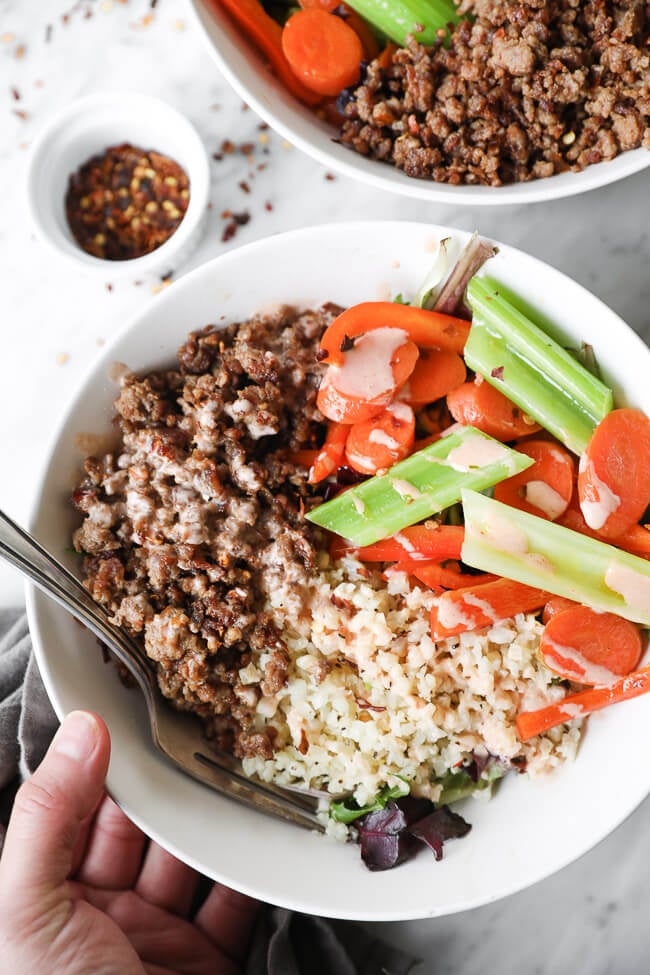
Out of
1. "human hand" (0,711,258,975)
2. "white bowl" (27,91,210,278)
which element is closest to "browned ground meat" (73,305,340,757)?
"human hand" (0,711,258,975)

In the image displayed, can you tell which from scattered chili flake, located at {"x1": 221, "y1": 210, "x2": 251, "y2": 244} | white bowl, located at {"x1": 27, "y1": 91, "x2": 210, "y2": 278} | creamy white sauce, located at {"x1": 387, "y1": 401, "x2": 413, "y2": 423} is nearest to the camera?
creamy white sauce, located at {"x1": 387, "y1": 401, "x2": 413, "y2": 423}

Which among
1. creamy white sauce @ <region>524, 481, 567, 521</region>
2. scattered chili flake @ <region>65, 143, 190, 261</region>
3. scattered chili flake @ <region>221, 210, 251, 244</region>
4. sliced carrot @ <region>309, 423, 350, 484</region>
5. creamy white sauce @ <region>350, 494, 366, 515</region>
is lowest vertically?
creamy white sauce @ <region>524, 481, 567, 521</region>

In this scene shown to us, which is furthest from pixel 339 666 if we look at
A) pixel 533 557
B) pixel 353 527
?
pixel 533 557

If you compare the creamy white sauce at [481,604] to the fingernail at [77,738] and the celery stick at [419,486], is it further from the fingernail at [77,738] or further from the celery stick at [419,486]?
the fingernail at [77,738]

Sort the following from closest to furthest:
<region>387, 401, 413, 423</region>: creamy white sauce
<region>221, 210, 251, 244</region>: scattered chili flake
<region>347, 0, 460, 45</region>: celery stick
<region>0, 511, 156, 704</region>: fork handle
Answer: <region>0, 511, 156, 704</region>: fork handle < <region>387, 401, 413, 423</region>: creamy white sauce < <region>347, 0, 460, 45</region>: celery stick < <region>221, 210, 251, 244</region>: scattered chili flake

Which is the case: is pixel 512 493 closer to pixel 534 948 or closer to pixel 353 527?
pixel 353 527

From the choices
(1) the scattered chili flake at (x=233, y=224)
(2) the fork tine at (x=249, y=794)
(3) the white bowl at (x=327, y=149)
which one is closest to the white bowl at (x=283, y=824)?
(2) the fork tine at (x=249, y=794)

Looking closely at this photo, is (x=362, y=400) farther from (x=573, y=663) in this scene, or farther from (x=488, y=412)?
(x=573, y=663)

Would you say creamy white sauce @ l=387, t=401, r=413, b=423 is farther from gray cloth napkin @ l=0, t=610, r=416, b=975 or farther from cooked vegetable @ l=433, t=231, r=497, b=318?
gray cloth napkin @ l=0, t=610, r=416, b=975
